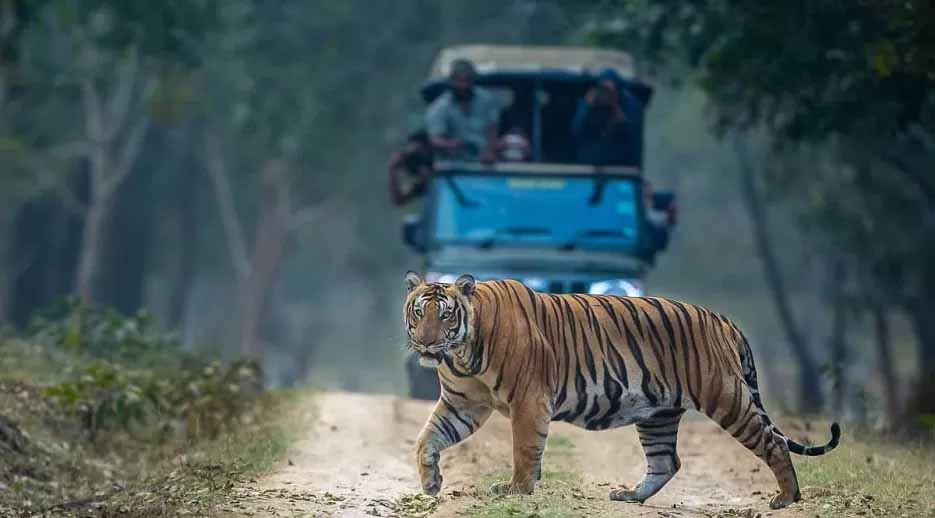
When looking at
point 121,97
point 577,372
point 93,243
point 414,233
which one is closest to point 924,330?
point 414,233

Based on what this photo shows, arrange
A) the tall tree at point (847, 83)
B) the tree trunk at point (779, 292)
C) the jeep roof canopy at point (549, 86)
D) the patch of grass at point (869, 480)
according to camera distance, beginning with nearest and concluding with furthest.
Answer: the patch of grass at point (869, 480)
the tall tree at point (847, 83)
the jeep roof canopy at point (549, 86)
the tree trunk at point (779, 292)

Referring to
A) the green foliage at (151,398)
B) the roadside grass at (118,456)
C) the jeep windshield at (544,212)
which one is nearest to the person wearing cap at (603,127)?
the jeep windshield at (544,212)

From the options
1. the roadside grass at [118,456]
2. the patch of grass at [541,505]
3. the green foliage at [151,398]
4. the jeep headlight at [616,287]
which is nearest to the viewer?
the patch of grass at [541,505]

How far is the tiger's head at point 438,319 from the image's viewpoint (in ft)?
26.3

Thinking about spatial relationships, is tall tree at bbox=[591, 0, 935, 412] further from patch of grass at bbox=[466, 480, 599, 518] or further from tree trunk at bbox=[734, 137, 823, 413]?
patch of grass at bbox=[466, 480, 599, 518]

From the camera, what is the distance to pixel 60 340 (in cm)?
1516

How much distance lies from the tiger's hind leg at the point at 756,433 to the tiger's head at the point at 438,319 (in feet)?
4.50

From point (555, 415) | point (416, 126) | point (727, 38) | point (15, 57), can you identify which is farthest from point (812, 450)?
point (416, 126)

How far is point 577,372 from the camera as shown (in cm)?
841

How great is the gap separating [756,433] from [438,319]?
1.73m

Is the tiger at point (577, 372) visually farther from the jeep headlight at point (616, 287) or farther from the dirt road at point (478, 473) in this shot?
the jeep headlight at point (616, 287)

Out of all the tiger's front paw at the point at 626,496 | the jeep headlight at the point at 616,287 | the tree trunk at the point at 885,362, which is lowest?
the tree trunk at the point at 885,362

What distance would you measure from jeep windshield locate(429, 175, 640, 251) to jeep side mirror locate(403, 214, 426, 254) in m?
0.94

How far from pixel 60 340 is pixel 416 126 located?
12147mm
